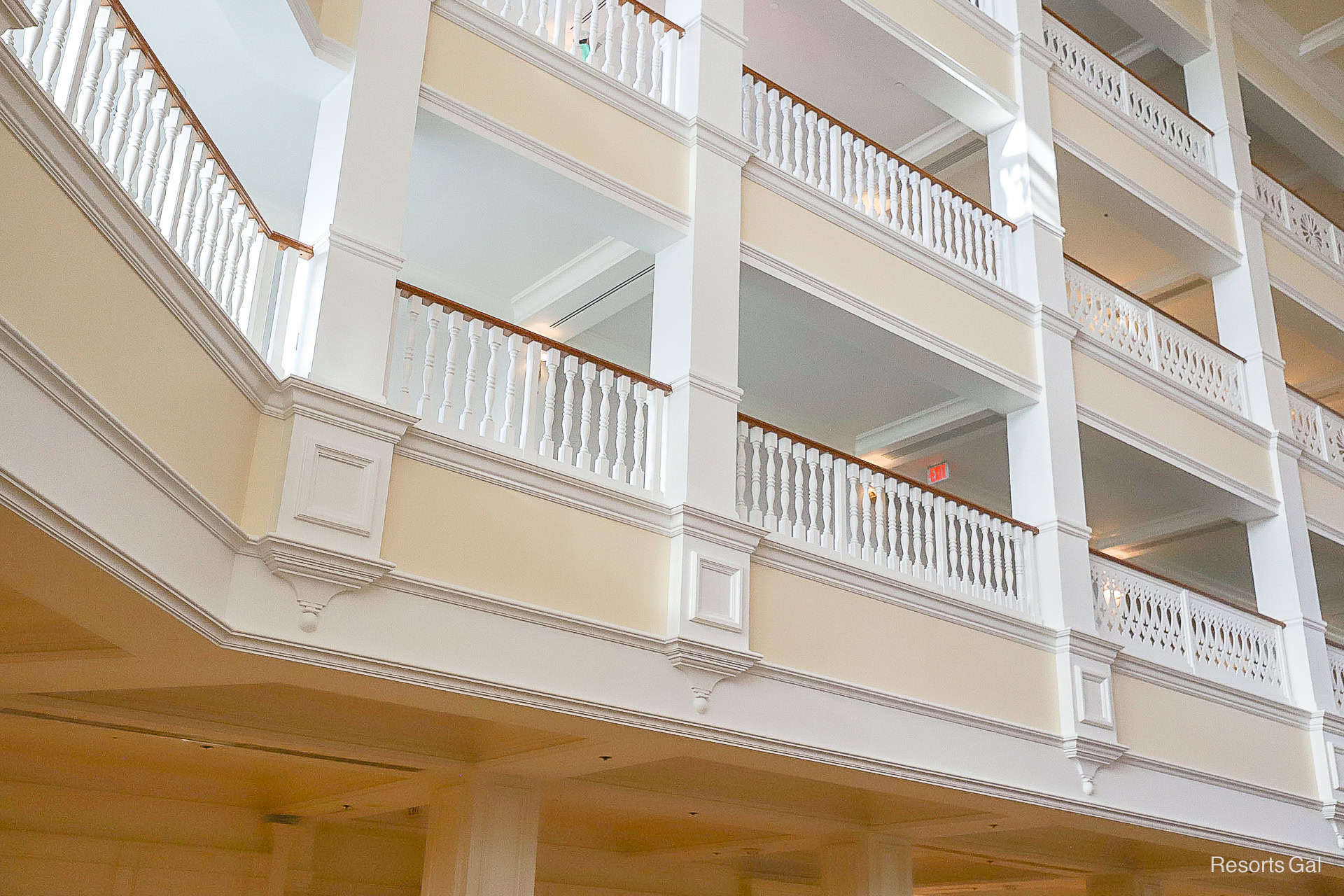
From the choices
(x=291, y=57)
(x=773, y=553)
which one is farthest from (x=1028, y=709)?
(x=291, y=57)

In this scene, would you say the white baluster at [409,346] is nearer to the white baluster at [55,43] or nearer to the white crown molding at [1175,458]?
the white baluster at [55,43]

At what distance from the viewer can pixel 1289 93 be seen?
43.5ft

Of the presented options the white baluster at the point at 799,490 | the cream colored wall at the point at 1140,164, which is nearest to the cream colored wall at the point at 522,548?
the white baluster at the point at 799,490

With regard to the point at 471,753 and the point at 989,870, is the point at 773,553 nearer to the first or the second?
the point at 471,753

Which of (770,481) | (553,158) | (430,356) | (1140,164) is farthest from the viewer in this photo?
(1140,164)

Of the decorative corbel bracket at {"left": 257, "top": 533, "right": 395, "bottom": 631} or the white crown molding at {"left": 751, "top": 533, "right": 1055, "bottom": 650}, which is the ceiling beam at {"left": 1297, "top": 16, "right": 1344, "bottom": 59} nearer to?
the white crown molding at {"left": 751, "top": 533, "right": 1055, "bottom": 650}

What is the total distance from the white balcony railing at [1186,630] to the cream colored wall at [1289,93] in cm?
615

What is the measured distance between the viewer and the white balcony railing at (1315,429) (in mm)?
11734

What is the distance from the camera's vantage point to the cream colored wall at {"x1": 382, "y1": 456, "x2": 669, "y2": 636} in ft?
18.6

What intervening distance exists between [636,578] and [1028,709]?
10.7 ft

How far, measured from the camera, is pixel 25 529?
366 cm

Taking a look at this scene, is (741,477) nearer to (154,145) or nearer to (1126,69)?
(154,145)

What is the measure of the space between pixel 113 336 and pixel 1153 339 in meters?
8.74

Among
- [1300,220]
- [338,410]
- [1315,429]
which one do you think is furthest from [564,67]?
[1300,220]
